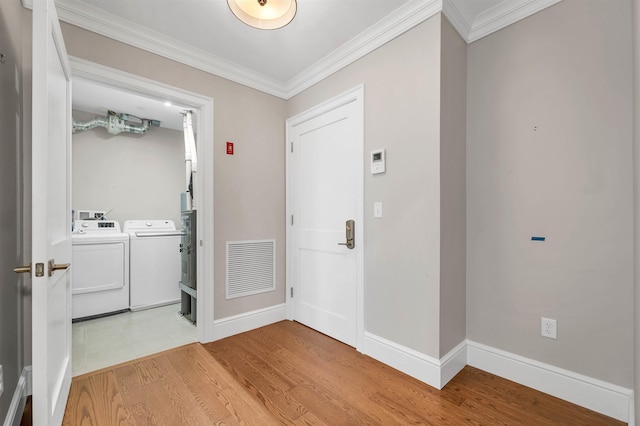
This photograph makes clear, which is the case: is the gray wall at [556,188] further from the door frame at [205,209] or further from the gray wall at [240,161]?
the door frame at [205,209]

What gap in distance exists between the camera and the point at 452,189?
198 cm

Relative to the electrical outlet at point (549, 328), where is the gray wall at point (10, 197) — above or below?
above

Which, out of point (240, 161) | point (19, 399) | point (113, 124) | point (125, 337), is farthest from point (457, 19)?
point (113, 124)

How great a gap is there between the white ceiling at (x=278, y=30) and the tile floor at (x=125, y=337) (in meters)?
2.47

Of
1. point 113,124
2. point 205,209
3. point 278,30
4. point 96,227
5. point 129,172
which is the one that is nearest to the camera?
point 278,30

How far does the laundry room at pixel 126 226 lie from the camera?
110 inches

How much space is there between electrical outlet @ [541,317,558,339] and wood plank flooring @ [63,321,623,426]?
36 centimetres

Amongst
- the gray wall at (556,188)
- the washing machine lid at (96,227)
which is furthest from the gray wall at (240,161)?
the washing machine lid at (96,227)

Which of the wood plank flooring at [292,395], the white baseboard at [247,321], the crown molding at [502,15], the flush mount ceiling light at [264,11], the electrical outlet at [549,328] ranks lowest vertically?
the wood plank flooring at [292,395]

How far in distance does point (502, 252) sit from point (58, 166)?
2812mm

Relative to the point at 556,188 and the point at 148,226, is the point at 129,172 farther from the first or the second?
the point at 556,188

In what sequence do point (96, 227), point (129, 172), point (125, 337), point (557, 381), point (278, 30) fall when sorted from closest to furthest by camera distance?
point (557, 381)
point (278, 30)
point (125, 337)
point (96, 227)
point (129, 172)

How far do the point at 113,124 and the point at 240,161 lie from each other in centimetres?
236

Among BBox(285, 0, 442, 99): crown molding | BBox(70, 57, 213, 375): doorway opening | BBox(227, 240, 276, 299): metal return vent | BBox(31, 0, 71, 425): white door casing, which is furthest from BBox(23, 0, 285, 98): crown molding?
BBox(227, 240, 276, 299): metal return vent
